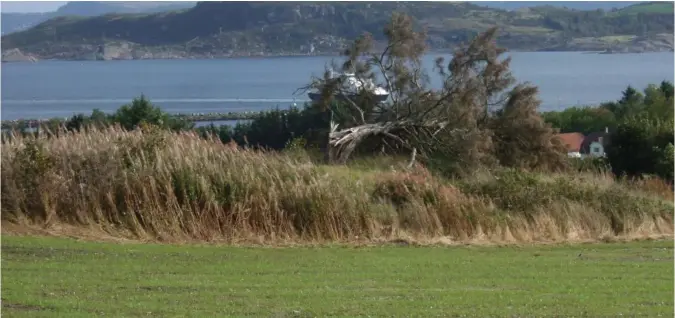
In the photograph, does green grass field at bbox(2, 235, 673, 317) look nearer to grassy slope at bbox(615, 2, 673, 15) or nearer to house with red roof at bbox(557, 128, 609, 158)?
house with red roof at bbox(557, 128, 609, 158)

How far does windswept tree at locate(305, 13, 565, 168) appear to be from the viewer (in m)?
31.1

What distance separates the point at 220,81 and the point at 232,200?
93.6 meters

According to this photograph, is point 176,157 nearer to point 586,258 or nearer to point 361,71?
point 586,258

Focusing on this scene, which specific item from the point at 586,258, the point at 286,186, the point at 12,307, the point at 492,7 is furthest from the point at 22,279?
the point at 492,7

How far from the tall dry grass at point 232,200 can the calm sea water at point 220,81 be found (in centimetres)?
4100

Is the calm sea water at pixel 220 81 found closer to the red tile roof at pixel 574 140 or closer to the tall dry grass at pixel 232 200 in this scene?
the red tile roof at pixel 574 140

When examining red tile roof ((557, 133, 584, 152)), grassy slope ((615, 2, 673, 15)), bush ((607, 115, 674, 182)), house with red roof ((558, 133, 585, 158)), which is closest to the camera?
bush ((607, 115, 674, 182))

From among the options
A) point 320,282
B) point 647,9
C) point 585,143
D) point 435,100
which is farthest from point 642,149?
point 647,9

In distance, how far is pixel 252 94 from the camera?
8644 centimetres

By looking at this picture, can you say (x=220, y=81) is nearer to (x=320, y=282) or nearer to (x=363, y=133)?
(x=363, y=133)

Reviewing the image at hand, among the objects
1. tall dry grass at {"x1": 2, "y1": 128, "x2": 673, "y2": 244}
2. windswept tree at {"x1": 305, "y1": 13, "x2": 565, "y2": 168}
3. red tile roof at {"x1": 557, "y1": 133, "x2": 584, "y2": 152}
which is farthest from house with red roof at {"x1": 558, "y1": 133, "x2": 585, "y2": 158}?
tall dry grass at {"x1": 2, "y1": 128, "x2": 673, "y2": 244}

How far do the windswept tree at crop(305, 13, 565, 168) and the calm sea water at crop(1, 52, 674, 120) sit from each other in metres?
25.4

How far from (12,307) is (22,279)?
55.5 inches

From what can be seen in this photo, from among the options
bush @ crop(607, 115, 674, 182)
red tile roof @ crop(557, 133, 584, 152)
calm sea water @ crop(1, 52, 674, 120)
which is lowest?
calm sea water @ crop(1, 52, 674, 120)
